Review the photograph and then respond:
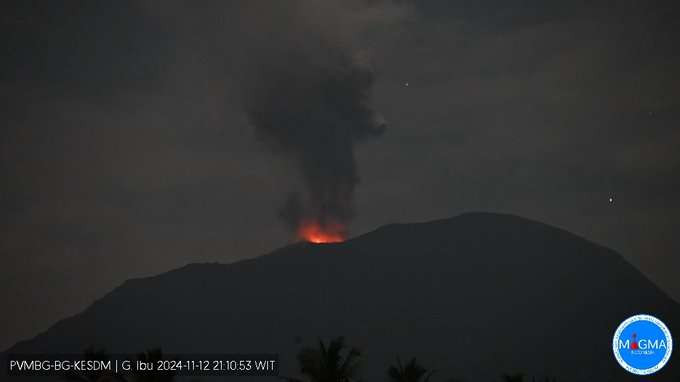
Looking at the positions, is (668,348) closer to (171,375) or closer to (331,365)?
(331,365)

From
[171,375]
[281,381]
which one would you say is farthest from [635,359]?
[281,381]

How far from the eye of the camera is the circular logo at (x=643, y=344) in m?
35.5

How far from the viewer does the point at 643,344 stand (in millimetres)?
35969

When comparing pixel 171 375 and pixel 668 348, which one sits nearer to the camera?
pixel 668 348

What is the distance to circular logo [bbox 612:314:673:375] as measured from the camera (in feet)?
116

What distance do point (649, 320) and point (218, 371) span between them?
17434 cm

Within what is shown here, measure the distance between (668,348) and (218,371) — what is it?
574ft

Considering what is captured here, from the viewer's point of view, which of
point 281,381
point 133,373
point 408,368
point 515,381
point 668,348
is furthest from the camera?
point 281,381

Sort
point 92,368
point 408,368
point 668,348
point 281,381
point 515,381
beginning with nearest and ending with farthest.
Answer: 1. point 668,348
2. point 92,368
3. point 408,368
4. point 515,381
5. point 281,381

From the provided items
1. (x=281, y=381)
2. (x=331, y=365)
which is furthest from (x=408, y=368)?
(x=281, y=381)

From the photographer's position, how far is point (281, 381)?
630 ft

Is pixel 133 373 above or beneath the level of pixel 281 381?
beneath

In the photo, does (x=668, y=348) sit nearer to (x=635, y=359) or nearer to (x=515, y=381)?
(x=635, y=359)

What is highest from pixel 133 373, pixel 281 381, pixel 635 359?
pixel 281 381
